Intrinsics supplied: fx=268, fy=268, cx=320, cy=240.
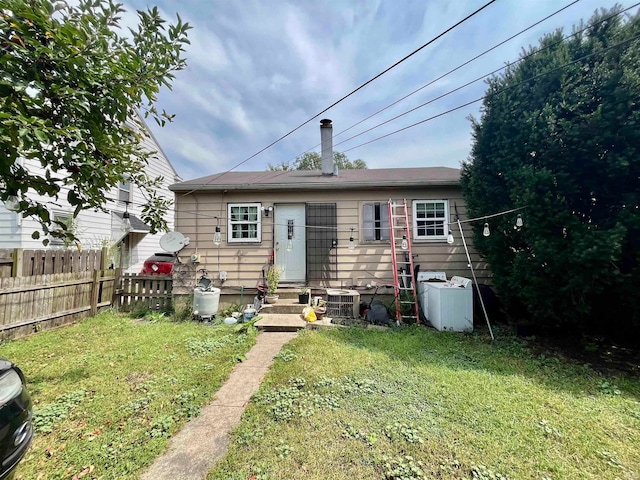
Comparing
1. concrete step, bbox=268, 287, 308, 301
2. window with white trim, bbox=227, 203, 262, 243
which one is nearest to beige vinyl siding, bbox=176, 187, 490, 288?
window with white trim, bbox=227, 203, 262, 243

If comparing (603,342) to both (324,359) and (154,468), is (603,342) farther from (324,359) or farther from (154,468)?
(154,468)

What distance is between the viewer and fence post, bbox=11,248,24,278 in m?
4.92

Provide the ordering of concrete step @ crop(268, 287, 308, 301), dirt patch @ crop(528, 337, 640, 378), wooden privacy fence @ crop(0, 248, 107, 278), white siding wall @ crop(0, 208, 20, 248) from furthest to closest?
1. white siding wall @ crop(0, 208, 20, 248)
2. concrete step @ crop(268, 287, 308, 301)
3. wooden privacy fence @ crop(0, 248, 107, 278)
4. dirt patch @ crop(528, 337, 640, 378)

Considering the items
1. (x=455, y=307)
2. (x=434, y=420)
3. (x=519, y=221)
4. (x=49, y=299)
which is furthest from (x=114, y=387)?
(x=519, y=221)

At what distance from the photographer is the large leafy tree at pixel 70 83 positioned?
1.90m

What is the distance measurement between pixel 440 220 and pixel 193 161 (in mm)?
14982

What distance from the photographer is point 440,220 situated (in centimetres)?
708

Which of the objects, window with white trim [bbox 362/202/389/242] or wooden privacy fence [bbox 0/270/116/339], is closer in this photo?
wooden privacy fence [bbox 0/270/116/339]

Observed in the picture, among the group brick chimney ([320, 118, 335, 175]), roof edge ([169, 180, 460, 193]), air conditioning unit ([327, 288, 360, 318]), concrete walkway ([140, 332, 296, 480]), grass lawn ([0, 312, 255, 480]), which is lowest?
concrete walkway ([140, 332, 296, 480])

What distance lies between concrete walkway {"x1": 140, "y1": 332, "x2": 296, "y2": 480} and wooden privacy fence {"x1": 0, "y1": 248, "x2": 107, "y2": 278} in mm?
4790

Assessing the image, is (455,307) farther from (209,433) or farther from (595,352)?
(209,433)

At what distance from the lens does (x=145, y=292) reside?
22.7 feet

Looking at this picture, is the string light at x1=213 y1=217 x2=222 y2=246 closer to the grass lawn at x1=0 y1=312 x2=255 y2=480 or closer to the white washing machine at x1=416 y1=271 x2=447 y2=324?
the grass lawn at x1=0 y1=312 x2=255 y2=480

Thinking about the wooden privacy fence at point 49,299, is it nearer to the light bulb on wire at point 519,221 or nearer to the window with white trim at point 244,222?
the window with white trim at point 244,222
